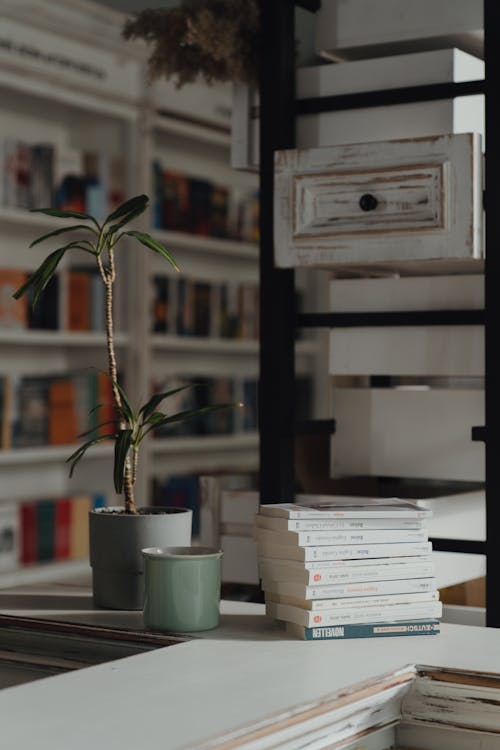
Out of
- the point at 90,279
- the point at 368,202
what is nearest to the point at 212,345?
the point at 90,279

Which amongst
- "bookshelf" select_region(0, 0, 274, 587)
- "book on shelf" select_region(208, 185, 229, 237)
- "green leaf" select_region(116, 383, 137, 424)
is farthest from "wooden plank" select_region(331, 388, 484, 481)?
"book on shelf" select_region(208, 185, 229, 237)

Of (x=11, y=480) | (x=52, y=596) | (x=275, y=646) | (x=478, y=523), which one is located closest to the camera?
(x=275, y=646)

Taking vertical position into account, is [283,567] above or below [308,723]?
above

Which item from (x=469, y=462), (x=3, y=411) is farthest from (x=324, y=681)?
(x=3, y=411)

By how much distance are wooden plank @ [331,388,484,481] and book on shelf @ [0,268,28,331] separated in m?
1.92

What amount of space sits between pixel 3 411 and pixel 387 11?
7.16ft

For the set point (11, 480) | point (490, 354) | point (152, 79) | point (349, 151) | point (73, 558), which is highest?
point (152, 79)

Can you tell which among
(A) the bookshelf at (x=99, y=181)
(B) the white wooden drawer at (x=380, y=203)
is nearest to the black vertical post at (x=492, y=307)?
(B) the white wooden drawer at (x=380, y=203)

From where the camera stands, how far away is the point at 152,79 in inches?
82.6

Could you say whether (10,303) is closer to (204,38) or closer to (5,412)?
(5,412)

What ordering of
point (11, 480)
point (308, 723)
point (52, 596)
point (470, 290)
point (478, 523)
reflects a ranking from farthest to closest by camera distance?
point (11, 480)
point (478, 523)
point (470, 290)
point (52, 596)
point (308, 723)

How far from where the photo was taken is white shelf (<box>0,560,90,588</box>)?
369 centimetres

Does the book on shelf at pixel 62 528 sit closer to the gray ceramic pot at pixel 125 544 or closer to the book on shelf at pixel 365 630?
the gray ceramic pot at pixel 125 544

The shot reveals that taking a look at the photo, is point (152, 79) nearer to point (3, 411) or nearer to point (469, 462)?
point (469, 462)
